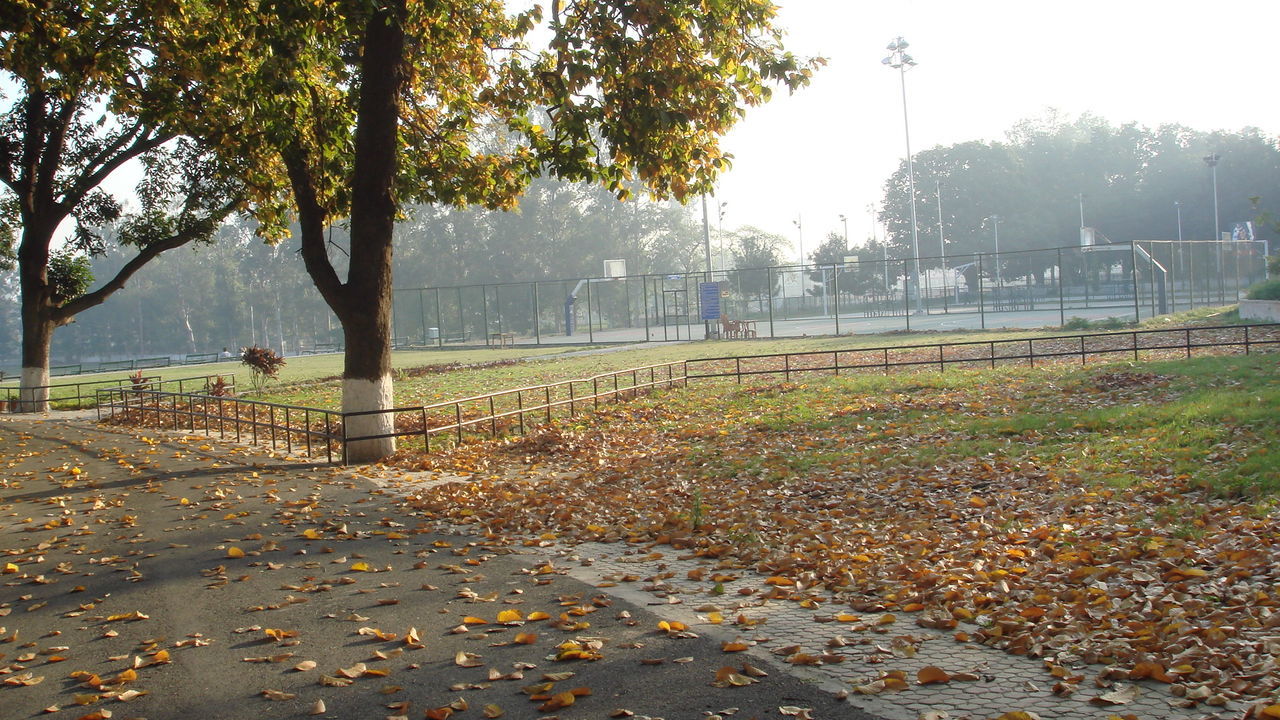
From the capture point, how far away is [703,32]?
12219 mm

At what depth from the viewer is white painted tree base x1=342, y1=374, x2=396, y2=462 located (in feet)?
43.8

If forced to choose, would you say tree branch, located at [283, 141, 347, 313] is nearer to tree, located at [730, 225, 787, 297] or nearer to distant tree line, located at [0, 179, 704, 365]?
tree, located at [730, 225, 787, 297]

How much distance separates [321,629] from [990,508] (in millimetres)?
5522

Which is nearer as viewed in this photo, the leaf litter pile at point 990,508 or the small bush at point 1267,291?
the leaf litter pile at point 990,508

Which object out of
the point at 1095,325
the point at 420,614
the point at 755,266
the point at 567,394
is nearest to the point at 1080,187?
the point at 755,266

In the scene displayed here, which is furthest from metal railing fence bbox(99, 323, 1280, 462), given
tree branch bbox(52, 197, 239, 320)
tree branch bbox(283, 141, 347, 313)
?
tree branch bbox(52, 197, 239, 320)

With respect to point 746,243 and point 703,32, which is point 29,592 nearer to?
point 703,32

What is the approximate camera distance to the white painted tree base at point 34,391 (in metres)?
25.2

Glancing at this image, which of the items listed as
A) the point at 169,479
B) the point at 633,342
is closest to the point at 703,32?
the point at 169,479

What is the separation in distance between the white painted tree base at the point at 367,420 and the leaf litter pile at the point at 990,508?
51 centimetres

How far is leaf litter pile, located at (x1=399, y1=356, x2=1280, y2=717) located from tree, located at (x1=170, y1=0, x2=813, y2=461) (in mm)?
3282

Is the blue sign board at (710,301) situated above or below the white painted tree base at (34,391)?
above

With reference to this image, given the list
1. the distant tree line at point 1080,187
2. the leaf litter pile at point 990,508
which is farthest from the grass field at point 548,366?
the distant tree line at point 1080,187

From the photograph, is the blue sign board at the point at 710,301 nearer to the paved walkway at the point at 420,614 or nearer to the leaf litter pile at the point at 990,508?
the leaf litter pile at the point at 990,508
